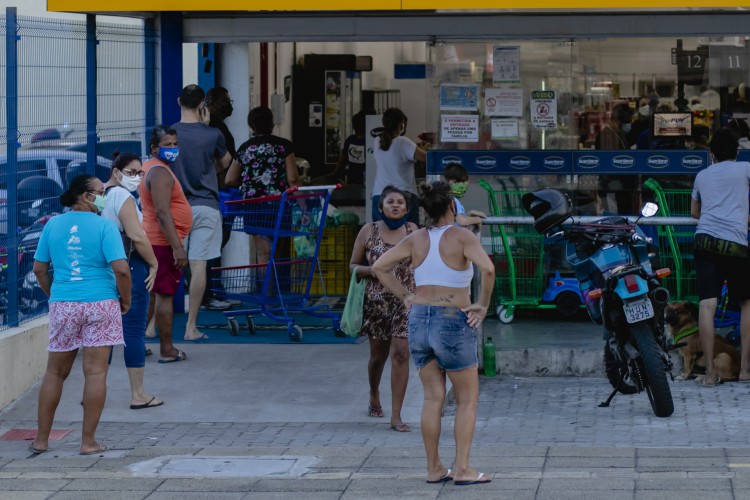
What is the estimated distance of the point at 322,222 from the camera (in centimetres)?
1102

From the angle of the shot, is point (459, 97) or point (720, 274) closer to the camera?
point (720, 274)

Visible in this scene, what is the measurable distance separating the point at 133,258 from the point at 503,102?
4560 millimetres

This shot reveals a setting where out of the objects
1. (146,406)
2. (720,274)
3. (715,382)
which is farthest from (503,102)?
(146,406)

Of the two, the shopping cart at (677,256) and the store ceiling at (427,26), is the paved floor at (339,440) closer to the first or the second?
the shopping cart at (677,256)

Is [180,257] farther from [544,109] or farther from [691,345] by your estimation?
[544,109]

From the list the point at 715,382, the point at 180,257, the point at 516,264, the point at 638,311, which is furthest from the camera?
the point at 516,264

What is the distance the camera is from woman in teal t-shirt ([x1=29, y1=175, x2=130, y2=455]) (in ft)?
25.6

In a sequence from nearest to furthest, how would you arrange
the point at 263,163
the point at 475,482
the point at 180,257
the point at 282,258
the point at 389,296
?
the point at 475,482
the point at 389,296
the point at 180,257
the point at 282,258
the point at 263,163

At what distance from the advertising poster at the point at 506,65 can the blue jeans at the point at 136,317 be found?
180 inches

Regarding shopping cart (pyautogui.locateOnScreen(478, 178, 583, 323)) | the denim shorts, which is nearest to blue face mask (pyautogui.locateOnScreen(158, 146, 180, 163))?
shopping cart (pyautogui.locateOnScreen(478, 178, 583, 323))

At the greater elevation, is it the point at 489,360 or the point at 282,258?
the point at 282,258

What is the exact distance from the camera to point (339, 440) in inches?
324

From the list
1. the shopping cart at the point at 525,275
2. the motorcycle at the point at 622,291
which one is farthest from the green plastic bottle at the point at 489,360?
the motorcycle at the point at 622,291

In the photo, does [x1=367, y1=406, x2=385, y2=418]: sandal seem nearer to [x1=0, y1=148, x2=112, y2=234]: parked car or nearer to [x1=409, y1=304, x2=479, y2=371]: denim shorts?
[x1=409, y1=304, x2=479, y2=371]: denim shorts
